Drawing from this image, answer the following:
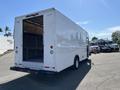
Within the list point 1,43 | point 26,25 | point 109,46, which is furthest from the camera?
point 1,43

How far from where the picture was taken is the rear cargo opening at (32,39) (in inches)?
336

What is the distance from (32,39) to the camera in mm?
9867

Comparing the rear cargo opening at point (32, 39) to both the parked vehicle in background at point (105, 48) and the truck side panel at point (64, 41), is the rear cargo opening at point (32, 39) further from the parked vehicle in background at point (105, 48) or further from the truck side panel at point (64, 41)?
the parked vehicle in background at point (105, 48)

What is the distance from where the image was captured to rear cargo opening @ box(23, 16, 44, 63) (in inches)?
336

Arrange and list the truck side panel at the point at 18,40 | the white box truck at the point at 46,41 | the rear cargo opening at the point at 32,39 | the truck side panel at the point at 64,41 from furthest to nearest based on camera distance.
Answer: the rear cargo opening at the point at 32,39 → the truck side panel at the point at 18,40 → the truck side panel at the point at 64,41 → the white box truck at the point at 46,41

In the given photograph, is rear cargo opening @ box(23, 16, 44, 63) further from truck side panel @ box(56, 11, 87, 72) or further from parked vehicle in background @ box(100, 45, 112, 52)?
parked vehicle in background @ box(100, 45, 112, 52)

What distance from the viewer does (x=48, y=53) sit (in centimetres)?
718

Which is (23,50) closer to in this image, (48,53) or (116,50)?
(48,53)

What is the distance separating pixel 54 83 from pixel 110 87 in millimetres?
2404

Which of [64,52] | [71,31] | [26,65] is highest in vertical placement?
[71,31]

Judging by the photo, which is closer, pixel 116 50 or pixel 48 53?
pixel 48 53

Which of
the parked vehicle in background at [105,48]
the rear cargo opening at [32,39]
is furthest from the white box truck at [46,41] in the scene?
the parked vehicle in background at [105,48]

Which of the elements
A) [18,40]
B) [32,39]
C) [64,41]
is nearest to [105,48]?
[32,39]

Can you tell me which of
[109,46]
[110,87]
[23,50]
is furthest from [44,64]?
[109,46]
